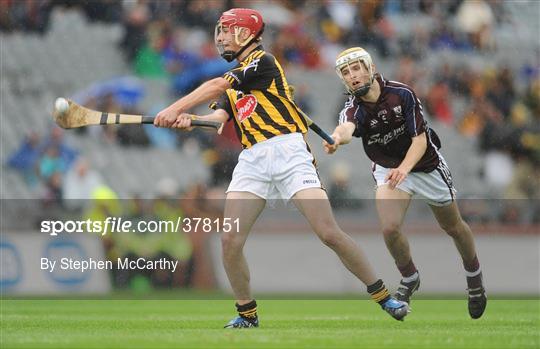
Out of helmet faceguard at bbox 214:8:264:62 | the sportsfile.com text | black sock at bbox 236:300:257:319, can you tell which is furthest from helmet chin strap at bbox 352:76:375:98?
the sportsfile.com text

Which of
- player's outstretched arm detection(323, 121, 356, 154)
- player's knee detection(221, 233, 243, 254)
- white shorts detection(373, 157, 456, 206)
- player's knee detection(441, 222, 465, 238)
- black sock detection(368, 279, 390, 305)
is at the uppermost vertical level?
player's outstretched arm detection(323, 121, 356, 154)

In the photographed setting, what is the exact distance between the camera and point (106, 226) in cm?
1652

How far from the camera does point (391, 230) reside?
998 centimetres

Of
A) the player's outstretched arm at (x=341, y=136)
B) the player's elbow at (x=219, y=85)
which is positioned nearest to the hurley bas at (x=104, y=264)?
the player's outstretched arm at (x=341, y=136)

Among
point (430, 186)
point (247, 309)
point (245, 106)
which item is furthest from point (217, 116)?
point (430, 186)

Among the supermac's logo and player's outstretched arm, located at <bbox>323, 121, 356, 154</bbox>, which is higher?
the supermac's logo

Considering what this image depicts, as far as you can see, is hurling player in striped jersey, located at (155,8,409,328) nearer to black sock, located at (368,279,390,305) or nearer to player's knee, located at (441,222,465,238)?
black sock, located at (368,279,390,305)

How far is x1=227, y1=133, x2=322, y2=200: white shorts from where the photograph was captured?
8844mm

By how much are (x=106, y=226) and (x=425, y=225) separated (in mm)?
4731

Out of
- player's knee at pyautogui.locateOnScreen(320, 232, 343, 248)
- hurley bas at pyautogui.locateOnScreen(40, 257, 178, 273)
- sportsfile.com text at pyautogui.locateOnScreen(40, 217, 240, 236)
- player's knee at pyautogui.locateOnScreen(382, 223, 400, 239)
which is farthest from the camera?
sportsfile.com text at pyautogui.locateOnScreen(40, 217, 240, 236)

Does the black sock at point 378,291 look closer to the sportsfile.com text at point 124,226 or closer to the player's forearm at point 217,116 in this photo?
the player's forearm at point 217,116

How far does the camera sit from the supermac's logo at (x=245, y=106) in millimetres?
8984

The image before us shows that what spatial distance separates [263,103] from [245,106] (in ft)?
0.56

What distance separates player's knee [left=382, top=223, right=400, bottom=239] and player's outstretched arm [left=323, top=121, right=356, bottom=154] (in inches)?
35.4
